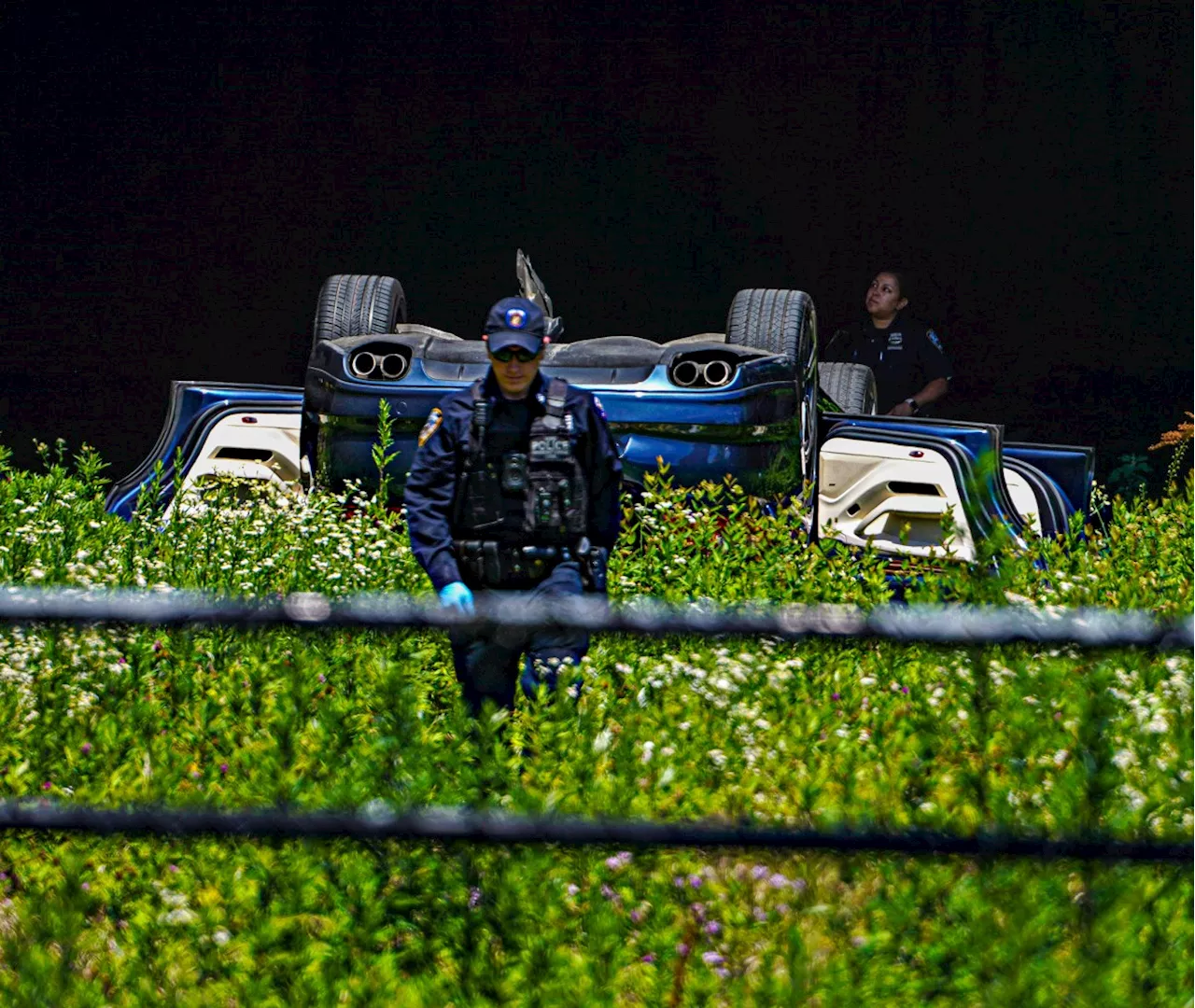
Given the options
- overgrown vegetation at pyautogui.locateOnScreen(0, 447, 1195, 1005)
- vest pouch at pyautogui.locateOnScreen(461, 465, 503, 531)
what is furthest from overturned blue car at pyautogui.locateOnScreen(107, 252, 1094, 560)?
overgrown vegetation at pyautogui.locateOnScreen(0, 447, 1195, 1005)

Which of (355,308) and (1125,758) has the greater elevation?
(355,308)

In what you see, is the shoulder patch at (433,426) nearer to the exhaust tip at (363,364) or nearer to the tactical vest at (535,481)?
the tactical vest at (535,481)

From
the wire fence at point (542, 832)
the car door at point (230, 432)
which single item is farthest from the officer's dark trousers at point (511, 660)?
the car door at point (230, 432)

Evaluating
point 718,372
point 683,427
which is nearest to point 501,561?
point 683,427

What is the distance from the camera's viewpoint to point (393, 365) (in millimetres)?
6441

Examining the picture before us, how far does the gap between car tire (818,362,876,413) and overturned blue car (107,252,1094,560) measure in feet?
4.53

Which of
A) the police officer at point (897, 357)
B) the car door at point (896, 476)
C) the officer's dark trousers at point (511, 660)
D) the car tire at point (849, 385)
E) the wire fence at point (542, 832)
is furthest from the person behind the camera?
the police officer at point (897, 357)

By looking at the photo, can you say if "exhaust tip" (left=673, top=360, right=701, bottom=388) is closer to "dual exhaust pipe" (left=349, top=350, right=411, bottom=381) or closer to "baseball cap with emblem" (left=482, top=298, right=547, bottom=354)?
"dual exhaust pipe" (left=349, top=350, right=411, bottom=381)

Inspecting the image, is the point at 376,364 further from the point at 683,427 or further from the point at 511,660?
the point at 511,660

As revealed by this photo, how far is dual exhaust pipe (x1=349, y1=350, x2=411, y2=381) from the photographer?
6410 millimetres

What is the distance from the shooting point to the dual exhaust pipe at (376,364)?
21.0 ft

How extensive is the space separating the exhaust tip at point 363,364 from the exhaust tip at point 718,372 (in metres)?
1.29

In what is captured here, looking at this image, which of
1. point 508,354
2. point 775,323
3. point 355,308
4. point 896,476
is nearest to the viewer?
point 508,354

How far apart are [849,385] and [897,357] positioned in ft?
5.56
